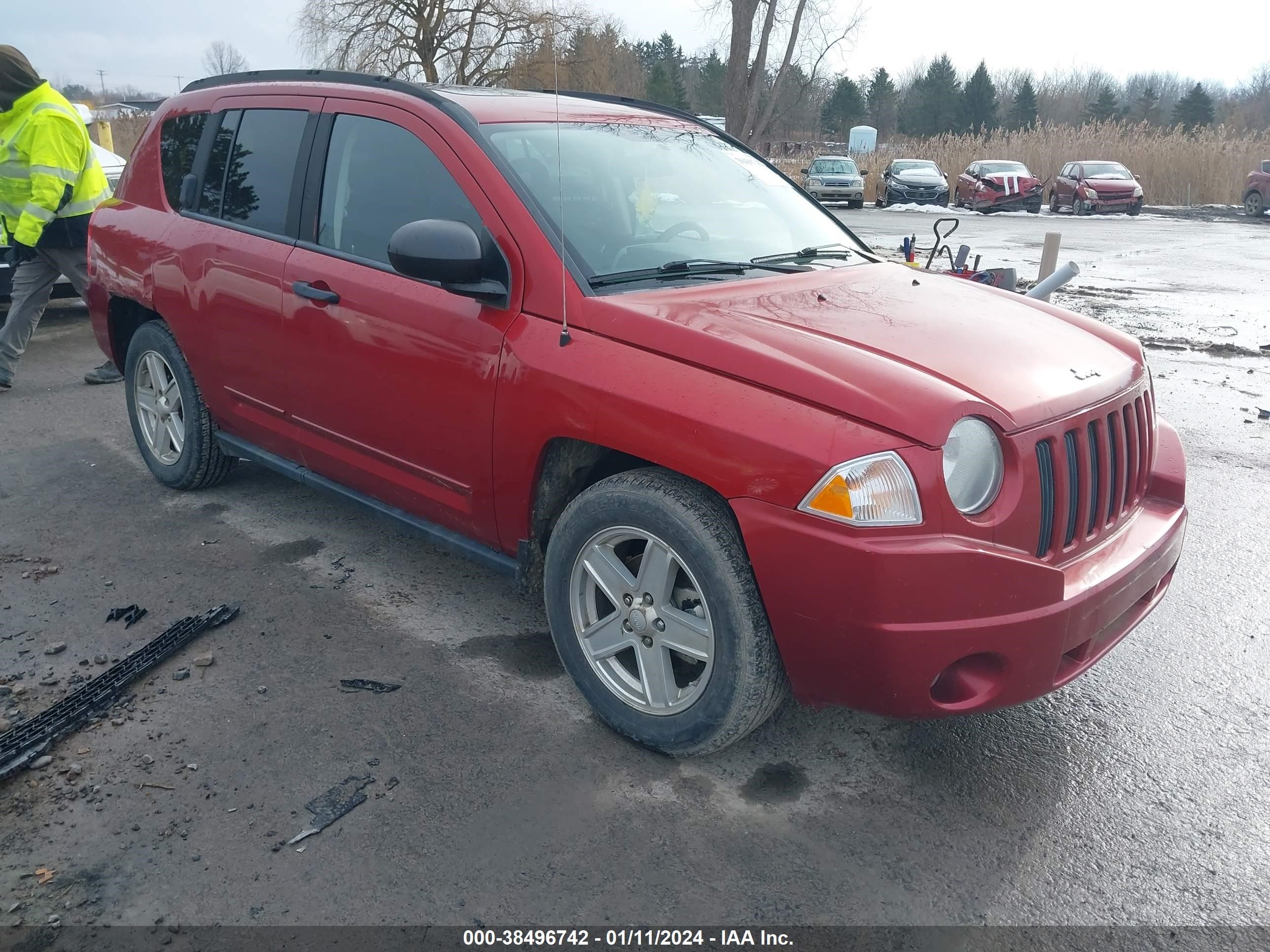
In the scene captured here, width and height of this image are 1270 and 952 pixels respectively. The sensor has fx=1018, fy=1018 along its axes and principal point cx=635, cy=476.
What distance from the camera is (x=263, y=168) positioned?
427 centimetres

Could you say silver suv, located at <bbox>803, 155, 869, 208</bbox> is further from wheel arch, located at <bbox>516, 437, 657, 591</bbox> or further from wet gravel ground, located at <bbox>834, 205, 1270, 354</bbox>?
wheel arch, located at <bbox>516, 437, 657, 591</bbox>

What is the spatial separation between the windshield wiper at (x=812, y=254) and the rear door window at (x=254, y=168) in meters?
1.92

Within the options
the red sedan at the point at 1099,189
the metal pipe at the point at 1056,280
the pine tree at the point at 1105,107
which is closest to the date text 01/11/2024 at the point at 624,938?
the metal pipe at the point at 1056,280

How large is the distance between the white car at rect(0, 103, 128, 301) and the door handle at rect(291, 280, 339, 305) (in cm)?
525

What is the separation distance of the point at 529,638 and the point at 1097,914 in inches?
81.1

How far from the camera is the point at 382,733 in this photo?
3.13 m

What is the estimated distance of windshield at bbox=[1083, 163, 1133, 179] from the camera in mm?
27672

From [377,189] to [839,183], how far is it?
28912mm

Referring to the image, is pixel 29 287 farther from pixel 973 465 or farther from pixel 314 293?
pixel 973 465

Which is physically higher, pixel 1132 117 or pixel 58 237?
pixel 1132 117

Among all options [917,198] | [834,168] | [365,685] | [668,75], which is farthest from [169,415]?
[668,75]

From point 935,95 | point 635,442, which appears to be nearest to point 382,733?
point 635,442

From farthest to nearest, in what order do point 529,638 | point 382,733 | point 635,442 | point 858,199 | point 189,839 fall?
point 858,199
point 529,638
point 382,733
point 635,442
point 189,839

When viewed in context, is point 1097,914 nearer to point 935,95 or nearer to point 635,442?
point 635,442
